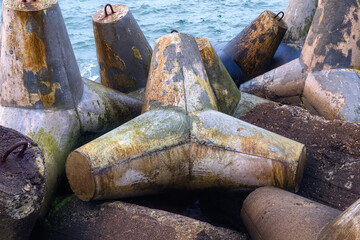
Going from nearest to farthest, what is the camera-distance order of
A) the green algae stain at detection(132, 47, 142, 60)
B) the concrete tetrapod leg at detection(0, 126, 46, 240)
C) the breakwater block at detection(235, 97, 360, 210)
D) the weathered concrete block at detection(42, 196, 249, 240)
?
the concrete tetrapod leg at detection(0, 126, 46, 240) → the weathered concrete block at detection(42, 196, 249, 240) → the breakwater block at detection(235, 97, 360, 210) → the green algae stain at detection(132, 47, 142, 60)

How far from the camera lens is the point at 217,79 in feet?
12.6

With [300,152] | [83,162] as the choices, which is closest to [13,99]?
[83,162]

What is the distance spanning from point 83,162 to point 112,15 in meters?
1.71

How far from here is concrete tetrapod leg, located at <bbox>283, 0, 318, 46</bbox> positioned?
17.9 feet

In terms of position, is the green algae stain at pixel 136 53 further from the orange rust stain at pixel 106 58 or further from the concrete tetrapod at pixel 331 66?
the concrete tetrapod at pixel 331 66

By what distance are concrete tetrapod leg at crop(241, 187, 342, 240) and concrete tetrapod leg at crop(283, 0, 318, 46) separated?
10.7 feet

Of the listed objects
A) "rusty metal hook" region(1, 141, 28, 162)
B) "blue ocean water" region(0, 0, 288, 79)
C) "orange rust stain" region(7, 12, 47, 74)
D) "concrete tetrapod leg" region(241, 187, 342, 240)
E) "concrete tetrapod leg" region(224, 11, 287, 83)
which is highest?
"orange rust stain" region(7, 12, 47, 74)

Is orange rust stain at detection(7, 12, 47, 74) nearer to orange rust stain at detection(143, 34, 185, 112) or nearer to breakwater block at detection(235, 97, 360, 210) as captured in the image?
orange rust stain at detection(143, 34, 185, 112)

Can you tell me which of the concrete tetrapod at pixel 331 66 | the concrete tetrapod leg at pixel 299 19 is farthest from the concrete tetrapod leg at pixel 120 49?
the concrete tetrapod leg at pixel 299 19

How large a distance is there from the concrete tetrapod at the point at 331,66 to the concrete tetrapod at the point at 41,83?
208cm

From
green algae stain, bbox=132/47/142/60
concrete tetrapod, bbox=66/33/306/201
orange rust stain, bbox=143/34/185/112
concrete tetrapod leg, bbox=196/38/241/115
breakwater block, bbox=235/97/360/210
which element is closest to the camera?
concrete tetrapod, bbox=66/33/306/201

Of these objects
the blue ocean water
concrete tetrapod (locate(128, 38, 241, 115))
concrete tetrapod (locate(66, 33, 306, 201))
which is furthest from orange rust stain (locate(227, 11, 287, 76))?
the blue ocean water

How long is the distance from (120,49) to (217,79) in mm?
890

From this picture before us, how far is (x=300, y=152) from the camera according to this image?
2859 millimetres
